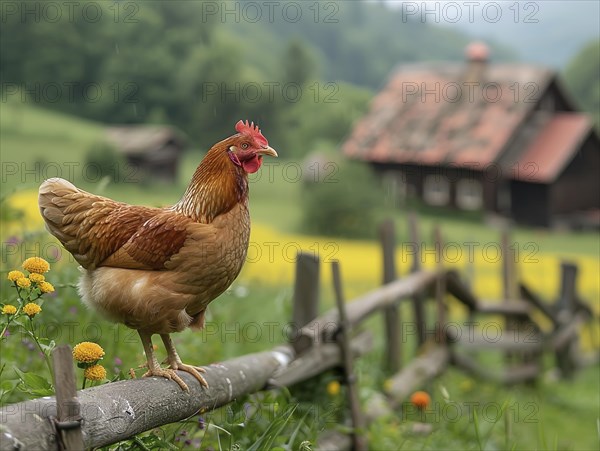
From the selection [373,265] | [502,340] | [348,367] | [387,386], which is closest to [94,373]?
[348,367]

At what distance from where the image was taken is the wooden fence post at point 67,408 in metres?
2.06

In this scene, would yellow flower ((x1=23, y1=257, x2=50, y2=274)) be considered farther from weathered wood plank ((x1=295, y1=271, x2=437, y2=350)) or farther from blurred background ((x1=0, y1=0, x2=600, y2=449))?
weathered wood plank ((x1=295, y1=271, x2=437, y2=350))

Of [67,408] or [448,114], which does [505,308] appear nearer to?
[67,408]

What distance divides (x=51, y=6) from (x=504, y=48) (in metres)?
50.3

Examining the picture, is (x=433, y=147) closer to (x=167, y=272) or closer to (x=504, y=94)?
(x=504, y=94)

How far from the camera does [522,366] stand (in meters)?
9.07

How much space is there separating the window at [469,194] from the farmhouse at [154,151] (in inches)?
432

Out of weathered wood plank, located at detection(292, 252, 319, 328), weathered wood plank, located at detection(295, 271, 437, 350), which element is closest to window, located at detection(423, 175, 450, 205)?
weathered wood plank, located at detection(295, 271, 437, 350)

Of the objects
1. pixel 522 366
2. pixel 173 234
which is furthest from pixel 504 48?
pixel 173 234

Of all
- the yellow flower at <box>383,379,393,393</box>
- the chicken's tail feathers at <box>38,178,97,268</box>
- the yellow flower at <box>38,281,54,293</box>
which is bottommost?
the yellow flower at <box>383,379,393,393</box>

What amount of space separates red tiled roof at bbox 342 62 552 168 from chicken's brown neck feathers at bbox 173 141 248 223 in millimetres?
23819

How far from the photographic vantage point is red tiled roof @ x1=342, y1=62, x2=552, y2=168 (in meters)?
26.9

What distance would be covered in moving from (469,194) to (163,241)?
25196 mm

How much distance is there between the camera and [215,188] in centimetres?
256
